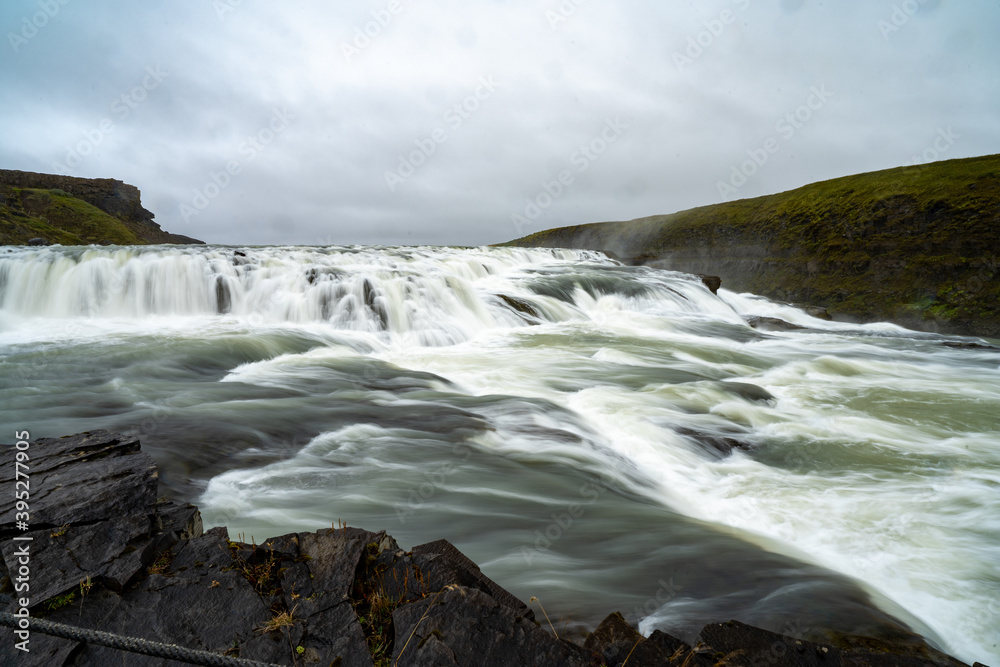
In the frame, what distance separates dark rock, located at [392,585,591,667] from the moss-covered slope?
1063 inches

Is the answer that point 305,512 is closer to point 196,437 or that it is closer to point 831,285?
point 196,437

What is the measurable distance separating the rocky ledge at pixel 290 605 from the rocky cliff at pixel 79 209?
59.8 metres

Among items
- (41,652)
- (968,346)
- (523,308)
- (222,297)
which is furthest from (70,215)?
(968,346)

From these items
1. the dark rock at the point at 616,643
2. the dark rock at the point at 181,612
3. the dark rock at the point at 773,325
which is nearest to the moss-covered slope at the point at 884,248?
the dark rock at the point at 773,325

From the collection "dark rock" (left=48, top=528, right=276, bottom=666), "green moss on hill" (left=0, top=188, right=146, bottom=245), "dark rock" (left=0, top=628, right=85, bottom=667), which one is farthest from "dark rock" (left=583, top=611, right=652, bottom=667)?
"green moss on hill" (left=0, top=188, right=146, bottom=245)

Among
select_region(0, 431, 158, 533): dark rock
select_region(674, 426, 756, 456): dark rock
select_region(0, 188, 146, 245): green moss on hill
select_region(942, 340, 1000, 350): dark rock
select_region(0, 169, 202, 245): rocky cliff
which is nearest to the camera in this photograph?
select_region(0, 431, 158, 533): dark rock

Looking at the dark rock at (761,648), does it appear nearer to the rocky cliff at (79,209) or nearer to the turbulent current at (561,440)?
the turbulent current at (561,440)

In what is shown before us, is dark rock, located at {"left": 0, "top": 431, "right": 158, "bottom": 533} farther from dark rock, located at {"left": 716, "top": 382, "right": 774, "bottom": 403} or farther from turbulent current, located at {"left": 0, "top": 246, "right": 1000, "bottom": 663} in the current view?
dark rock, located at {"left": 716, "top": 382, "right": 774, "bottom": 403}

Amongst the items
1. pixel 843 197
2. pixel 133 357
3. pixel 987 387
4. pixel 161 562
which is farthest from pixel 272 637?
pixel 843 197

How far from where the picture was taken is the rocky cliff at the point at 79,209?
61319 mm

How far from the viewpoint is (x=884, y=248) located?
2689 cm

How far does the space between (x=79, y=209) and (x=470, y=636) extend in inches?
3581

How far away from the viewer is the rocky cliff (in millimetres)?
61319

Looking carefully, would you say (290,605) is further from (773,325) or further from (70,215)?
(70,215)
